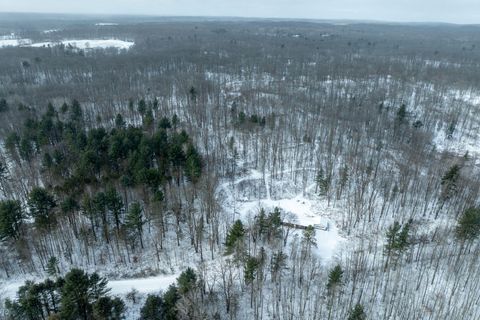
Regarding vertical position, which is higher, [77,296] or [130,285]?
[77,296]

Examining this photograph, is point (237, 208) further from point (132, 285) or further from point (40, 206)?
point (40, 206)

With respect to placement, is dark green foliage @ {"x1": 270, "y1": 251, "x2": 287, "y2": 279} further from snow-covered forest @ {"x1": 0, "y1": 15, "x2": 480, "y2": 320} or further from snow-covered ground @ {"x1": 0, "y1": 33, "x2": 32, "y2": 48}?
snow-covered ground @ {"x1": 0, "y1": 33, "x2": 32, "y2": 48}

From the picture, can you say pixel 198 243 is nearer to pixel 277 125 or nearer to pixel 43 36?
pixel 277 125

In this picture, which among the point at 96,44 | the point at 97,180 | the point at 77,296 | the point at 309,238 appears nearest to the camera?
the point at 77,296

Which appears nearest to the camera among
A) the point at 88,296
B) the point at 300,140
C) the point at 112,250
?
the point at 88,296

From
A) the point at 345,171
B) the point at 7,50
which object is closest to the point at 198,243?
the point at 345,171

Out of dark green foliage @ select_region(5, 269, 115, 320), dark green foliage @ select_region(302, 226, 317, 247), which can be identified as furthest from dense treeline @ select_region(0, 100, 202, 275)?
dark green foliage @ select_region(302, 226, 317, 247)

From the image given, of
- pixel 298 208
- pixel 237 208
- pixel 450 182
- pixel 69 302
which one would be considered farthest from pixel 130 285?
pixel 450 182
